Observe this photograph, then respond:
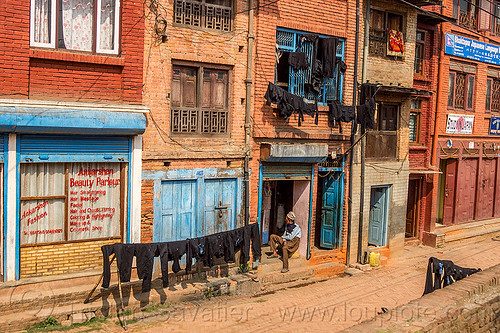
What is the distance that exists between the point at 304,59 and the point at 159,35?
13.5 feet

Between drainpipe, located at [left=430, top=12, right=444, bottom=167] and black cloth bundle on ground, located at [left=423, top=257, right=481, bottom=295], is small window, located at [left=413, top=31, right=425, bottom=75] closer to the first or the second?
drainpipe, located at [left=430, top=12, right=444, bottom=167]

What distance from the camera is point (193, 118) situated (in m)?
12.2

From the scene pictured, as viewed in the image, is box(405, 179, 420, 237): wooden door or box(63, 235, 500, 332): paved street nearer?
box(63, 235, 500, 332): paved street

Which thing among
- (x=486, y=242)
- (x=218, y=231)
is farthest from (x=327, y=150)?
(x=486, y=242)

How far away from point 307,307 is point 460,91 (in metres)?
12.6

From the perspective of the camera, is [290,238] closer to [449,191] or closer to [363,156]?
[363,156]

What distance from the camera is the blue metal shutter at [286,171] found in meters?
13.5

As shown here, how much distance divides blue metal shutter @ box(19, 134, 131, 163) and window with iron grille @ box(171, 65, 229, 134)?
1.51 metres

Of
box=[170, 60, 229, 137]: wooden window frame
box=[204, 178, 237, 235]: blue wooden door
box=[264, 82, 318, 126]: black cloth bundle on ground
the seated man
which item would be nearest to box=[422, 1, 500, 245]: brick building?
the seated man

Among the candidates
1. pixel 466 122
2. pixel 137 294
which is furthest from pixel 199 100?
pixel 466 122

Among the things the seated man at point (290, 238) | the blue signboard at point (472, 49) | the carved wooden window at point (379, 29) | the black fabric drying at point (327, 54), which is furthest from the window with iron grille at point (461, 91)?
the seated man at point (290, 238)

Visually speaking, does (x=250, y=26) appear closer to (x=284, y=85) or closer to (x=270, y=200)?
(x=284, y=85)

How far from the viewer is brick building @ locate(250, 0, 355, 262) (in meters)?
13.1

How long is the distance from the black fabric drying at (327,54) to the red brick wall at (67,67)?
17.6 feet
